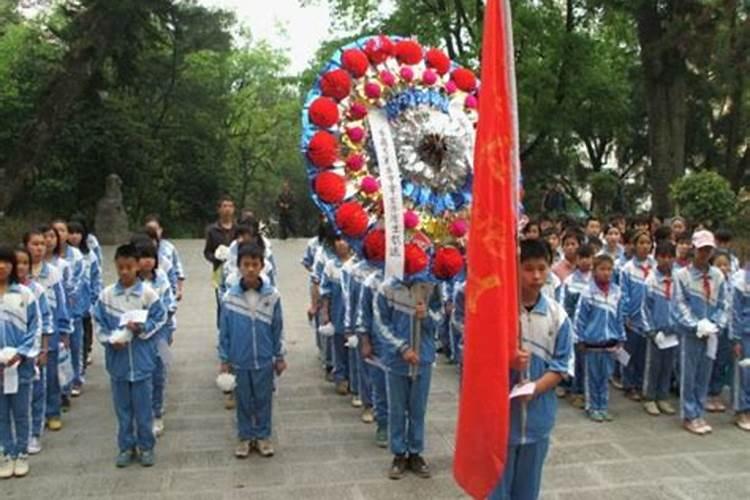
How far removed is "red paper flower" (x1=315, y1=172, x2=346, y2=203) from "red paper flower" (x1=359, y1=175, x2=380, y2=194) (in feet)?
0.44

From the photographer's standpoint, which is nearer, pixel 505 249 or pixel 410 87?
pixel 505 249

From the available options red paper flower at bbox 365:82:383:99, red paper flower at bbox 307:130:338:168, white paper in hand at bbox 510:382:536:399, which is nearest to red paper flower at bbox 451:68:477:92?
red paper flower at bbox 365:82:383:99

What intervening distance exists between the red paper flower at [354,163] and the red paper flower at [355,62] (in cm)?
55

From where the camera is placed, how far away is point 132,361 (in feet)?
19.8

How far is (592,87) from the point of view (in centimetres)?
2416

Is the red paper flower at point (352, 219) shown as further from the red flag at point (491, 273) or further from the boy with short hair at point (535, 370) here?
the red flag at point (491, 273)

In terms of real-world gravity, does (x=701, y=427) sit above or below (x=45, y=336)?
below

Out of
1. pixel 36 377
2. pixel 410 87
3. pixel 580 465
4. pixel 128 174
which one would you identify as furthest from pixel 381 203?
pixel 128 174

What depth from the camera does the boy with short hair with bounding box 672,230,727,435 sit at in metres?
7.04

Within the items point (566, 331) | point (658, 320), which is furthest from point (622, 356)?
point (566, 331)

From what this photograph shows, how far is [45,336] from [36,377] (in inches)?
13.6

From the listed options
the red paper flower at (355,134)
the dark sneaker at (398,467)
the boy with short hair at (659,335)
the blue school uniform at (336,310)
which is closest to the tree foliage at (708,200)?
the boy with short hair at (659,335)

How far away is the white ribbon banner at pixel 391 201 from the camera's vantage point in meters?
5.03

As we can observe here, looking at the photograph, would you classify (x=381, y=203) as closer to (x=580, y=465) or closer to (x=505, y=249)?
(x=505, y=249)
